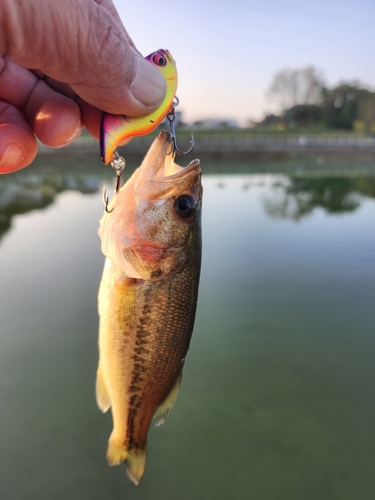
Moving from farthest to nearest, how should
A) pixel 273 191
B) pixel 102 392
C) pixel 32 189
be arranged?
pixel 273 191 → pixel 32 189 → pixel 102 392

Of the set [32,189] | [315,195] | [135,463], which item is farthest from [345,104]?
[135,463]

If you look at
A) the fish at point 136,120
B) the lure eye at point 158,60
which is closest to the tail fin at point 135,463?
the fish at point 136,120

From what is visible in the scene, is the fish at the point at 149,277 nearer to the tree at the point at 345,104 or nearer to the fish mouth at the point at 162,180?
the fish mouth at the point at 162,180

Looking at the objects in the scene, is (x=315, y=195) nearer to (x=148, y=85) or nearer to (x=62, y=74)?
(x=148, y=85)

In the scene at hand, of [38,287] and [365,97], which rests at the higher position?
[365,97]

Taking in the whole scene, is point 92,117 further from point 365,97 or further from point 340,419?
point 365,97

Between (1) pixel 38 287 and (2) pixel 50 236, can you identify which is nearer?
(1) pixel 38 287

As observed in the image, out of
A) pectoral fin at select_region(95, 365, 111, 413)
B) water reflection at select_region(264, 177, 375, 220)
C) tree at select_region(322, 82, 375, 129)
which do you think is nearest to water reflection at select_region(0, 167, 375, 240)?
water reflection at select_region(264, 177, 375, 220)

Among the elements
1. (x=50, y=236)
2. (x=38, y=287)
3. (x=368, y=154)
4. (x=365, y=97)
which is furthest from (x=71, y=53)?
(x=365, y=97)

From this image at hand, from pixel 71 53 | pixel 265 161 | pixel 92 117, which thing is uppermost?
pixel 71 53
